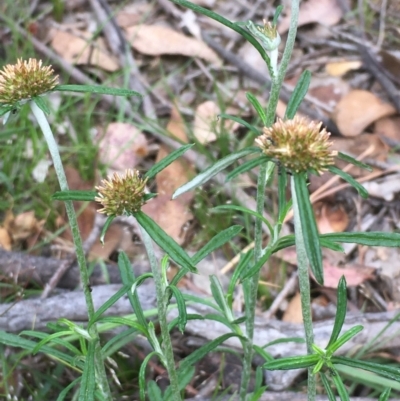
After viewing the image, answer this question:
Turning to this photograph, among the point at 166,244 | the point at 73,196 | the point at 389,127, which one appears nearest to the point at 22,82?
the point at 73,196

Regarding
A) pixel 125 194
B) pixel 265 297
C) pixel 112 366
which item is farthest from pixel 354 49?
pixel 125 194

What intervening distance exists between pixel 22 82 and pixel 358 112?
2062mm

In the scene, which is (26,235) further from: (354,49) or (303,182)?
(354,49)

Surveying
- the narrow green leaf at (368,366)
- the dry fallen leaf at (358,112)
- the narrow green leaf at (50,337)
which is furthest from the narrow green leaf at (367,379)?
the dry fallen leaf at (358,112)

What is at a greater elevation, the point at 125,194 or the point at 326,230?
Answer: the point at 326,230

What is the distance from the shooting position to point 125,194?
1.17 metres

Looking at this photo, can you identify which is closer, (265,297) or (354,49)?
(265,297)

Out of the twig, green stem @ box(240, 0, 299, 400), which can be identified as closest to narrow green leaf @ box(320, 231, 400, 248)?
green stem @ box(240, 0, 299, 400)

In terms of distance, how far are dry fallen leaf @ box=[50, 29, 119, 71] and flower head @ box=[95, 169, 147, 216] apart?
225 cm

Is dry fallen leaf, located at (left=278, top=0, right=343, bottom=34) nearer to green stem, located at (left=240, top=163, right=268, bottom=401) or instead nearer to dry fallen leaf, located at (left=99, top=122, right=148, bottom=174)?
dry fallen leaf, located at (left=99, top=122, right=148, bottom=174)

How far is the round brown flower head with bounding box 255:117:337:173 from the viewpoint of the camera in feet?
3.32

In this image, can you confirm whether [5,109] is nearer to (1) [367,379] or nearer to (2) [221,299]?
(2) [221,299]

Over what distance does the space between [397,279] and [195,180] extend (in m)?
1.63

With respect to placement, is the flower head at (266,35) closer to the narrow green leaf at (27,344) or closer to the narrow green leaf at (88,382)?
the narrow green leaf at (88,382)
